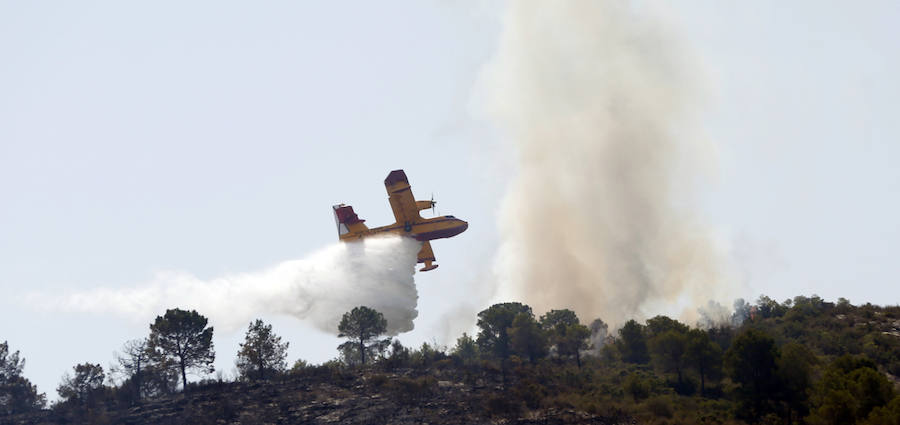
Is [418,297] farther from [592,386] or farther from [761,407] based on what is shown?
[761,407]

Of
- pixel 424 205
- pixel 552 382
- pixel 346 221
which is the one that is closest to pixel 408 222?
pixel 424 205

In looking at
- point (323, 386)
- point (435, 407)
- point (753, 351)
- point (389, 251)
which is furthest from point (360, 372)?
point (753, 351)

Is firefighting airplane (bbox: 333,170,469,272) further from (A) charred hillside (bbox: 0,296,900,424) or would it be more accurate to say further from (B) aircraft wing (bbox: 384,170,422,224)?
(A) charred hillside (bbox: 0,296,900,424)

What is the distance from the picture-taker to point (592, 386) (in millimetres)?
74062

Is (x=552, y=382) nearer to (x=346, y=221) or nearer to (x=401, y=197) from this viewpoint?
(x=401, y=197)

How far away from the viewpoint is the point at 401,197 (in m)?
90.1

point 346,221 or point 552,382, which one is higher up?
point 346,221

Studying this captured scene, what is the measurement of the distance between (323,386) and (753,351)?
3668 centimetres

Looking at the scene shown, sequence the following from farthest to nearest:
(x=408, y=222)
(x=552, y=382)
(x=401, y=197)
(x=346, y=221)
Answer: (x=346, y=221) < (x=408, y=222) < (x=401, y=197) < (x=552, y=382)

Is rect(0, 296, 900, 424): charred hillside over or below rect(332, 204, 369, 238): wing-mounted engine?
below

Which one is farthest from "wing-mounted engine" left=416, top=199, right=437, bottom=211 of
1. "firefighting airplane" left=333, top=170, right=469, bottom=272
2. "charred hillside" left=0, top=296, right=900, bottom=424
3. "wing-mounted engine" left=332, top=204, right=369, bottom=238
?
"charred hillside" left=0, top=296, right=900, bottom=424

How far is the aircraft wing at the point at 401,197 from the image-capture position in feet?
294

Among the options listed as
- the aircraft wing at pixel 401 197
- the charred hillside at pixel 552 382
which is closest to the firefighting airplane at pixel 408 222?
the aircraft wing at pixel 401 197

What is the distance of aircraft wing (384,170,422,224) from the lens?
3529 inches
